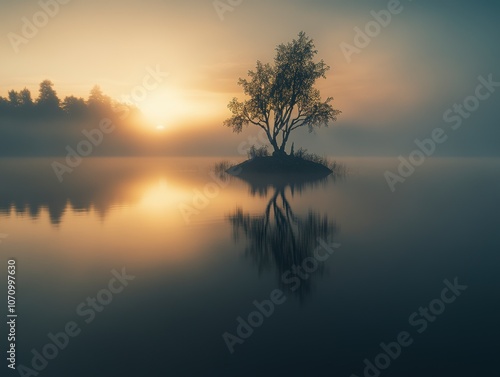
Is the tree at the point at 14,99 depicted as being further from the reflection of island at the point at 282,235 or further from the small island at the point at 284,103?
the reflection of island at the point at 282,235

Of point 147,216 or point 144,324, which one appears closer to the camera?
point 144,324

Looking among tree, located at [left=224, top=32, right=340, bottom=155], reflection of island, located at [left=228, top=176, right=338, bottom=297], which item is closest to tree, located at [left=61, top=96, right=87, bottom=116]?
tree, located at [left=224, top=32, right=340, bottom=155]

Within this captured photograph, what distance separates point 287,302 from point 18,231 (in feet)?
58.5

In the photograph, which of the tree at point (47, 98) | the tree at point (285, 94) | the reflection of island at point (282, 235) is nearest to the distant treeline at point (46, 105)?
the tree at point (47, 98)

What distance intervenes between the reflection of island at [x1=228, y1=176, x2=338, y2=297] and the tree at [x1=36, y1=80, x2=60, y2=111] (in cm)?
16607

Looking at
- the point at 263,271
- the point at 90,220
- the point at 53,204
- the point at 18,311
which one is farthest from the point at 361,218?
the point at 53,204

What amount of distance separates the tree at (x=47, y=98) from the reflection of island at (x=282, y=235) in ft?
545

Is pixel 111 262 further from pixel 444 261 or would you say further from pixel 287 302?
pixel 444 261

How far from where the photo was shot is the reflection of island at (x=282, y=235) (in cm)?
1423

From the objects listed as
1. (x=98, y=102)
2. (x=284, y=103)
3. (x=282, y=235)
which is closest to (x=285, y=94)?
(x=284, y=103)

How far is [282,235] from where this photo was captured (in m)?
19.4

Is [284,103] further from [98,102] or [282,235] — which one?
[98,102]

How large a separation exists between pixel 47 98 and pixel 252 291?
18190cm

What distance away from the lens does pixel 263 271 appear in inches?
523
